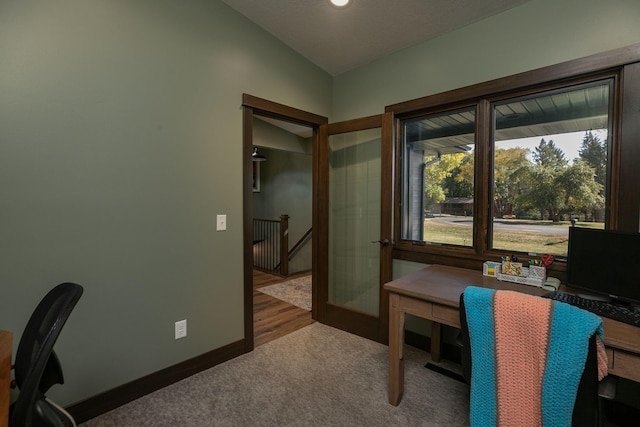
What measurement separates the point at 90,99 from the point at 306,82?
1.86 meters

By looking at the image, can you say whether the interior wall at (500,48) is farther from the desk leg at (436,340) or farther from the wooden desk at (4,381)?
the wooden desk at (4,381)

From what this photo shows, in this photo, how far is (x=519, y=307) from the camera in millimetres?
1153

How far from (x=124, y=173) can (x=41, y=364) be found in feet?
4.36

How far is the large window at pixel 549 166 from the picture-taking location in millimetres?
1859

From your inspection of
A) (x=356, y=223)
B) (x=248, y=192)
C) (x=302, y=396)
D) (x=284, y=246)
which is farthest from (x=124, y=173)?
(x=284, y=246)

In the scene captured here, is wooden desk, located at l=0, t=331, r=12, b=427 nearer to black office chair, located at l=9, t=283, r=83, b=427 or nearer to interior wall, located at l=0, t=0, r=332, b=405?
black office chair, located at l=9, t=283, r=83, b=427

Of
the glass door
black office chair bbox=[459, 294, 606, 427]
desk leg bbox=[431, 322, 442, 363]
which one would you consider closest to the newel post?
the glass door

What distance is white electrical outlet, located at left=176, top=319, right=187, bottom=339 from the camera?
2.15 meters

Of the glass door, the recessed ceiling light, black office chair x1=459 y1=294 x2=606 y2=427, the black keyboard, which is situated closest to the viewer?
black office chair x1=459 y1=294 x2=606 y2=427

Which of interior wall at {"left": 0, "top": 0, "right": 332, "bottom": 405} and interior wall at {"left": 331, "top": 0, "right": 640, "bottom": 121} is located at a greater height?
interior wall at {"left": 331, "top": 0, "right": 640, "bottom": 121}

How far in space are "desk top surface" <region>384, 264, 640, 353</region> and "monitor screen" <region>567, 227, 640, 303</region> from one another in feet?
0.55

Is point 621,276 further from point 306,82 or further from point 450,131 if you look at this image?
point 306,82

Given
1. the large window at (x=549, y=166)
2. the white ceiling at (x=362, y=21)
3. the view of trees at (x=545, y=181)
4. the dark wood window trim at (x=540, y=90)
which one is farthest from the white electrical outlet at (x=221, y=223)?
the large window at (x=549, y=166)

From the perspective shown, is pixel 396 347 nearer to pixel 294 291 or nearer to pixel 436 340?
pixel 436 340
